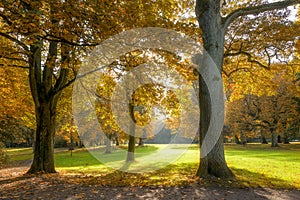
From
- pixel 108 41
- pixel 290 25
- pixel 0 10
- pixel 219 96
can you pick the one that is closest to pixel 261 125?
pixel 290 25

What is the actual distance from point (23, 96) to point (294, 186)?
18.5 meters

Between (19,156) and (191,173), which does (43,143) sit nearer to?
(191,173)

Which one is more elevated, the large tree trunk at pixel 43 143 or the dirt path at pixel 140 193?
the large tree trunk at pixel 43 143

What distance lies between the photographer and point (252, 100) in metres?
42.2

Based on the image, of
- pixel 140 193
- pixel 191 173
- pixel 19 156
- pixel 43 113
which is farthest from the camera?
pixel 19 156

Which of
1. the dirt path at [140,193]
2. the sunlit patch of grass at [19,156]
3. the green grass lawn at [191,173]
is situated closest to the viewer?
the dirt path at [140,193]

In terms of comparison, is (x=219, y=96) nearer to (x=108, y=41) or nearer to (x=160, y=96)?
(x=160, y=96)

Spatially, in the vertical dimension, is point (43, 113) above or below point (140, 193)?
above

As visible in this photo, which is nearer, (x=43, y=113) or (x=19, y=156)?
(x=43, y=113)

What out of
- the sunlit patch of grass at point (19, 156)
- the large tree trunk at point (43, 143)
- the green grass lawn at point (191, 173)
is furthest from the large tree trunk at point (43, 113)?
the sunlit patch of grass at point (19, 156)

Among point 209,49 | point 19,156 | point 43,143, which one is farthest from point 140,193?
point 19,156

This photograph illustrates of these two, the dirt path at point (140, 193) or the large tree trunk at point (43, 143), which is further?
the large tree trunk at point (43, 143)

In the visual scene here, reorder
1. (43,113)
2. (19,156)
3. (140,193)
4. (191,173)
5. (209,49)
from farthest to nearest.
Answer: (19,156) → (43,113) → (191,173) → (209,49) → (140,193)

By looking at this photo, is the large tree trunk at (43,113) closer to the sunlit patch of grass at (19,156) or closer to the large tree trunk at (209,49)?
the large tree trunk at (209,49)
